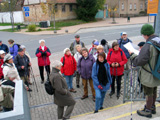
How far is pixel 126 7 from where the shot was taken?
152 feet

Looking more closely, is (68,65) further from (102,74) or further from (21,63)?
(21,63)

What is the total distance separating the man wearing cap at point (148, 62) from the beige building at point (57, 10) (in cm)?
3318

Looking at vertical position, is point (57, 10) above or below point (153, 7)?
above

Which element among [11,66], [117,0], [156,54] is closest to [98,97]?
[156,54]

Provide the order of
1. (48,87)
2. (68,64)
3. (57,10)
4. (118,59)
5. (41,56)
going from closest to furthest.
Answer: (48,87)
(118,59)
(68,64)
(41,56)
(57,10)

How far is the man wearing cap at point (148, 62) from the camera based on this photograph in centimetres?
320

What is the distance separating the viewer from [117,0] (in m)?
45.5

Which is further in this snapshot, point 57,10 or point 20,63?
point 57,10

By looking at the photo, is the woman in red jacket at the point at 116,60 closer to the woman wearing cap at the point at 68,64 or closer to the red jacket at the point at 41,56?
the woman wearing cap at the point at 68,64

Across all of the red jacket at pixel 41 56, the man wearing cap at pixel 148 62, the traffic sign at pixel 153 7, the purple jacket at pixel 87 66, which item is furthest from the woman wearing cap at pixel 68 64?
the traffic sign at pixel 153 7

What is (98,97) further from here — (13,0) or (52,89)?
(13,0)

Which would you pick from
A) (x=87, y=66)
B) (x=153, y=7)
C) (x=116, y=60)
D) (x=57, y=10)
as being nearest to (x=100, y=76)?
(x=87, y=66)

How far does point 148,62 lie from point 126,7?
4694 centimetres

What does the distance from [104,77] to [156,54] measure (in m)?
1.86
